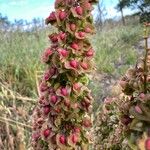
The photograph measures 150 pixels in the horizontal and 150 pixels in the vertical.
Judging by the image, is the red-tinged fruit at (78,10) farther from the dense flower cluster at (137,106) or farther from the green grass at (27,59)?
the green grass at (27,59)

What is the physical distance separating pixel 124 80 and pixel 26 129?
3239 mm

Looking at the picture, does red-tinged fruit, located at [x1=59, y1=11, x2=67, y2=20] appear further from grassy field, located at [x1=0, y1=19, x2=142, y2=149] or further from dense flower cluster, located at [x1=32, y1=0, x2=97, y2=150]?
grassy field, located at [x1=0, y1=19, x2=142, y2=149]

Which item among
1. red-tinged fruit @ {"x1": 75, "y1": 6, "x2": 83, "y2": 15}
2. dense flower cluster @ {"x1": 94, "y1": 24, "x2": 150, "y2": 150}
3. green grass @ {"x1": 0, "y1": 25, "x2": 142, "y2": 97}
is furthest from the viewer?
green grass @ {"x1": 0, "y1": 25, "x2": 142, "y2": 97}

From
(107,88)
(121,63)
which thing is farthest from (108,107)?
(121,63)

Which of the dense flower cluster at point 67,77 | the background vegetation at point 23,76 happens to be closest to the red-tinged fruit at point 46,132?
the dense flower cluster at point 67,77

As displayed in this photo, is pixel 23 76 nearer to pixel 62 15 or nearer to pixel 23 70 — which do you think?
pixel 23 70

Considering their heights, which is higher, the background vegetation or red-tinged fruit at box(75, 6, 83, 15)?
red-tinged fruit at box(75, 6, 83, 15)

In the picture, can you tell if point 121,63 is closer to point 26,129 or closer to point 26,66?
point 26,66

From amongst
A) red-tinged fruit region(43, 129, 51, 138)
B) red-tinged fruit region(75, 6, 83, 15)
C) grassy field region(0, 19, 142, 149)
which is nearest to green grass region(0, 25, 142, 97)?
grassy field region(0, 19, 142, 149)

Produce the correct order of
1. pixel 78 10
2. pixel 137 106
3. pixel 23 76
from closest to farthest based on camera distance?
1. pixel 137 106
2. pixel 78 10
3. pixel 23 76

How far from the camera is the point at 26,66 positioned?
7184 millimetres

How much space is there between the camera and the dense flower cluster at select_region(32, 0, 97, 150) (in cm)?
249

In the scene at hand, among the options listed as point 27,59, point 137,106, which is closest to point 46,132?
point 137,106

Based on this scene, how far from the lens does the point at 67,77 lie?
254 cm
